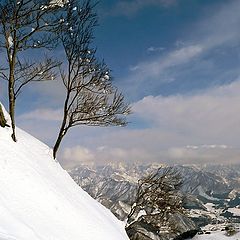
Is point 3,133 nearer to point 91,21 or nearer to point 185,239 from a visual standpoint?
point 91,21

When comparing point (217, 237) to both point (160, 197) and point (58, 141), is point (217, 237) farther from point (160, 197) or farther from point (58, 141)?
point (58, 141)

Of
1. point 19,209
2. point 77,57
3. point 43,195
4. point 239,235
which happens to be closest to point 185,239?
point 239,235

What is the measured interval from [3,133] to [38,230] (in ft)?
26.9

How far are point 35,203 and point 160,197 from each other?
18.7m

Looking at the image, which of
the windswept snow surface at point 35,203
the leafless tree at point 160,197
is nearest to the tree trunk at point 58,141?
the windswept snow surface at point 35,203

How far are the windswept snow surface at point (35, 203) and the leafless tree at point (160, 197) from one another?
12811 mm

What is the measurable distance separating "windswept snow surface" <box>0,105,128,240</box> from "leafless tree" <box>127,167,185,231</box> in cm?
1281

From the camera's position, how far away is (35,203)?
13773 millimetres

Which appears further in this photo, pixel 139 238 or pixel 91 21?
pixel 139 238

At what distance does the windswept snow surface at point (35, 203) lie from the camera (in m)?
11.4

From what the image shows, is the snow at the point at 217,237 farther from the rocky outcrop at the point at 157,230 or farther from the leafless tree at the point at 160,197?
the leafless tree at the point at 160,197

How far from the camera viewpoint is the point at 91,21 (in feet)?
75.5

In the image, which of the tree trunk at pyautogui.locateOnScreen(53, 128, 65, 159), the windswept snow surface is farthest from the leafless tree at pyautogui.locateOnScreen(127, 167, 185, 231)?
the windswept snow surface

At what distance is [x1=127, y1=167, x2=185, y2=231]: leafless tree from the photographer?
30.2m
